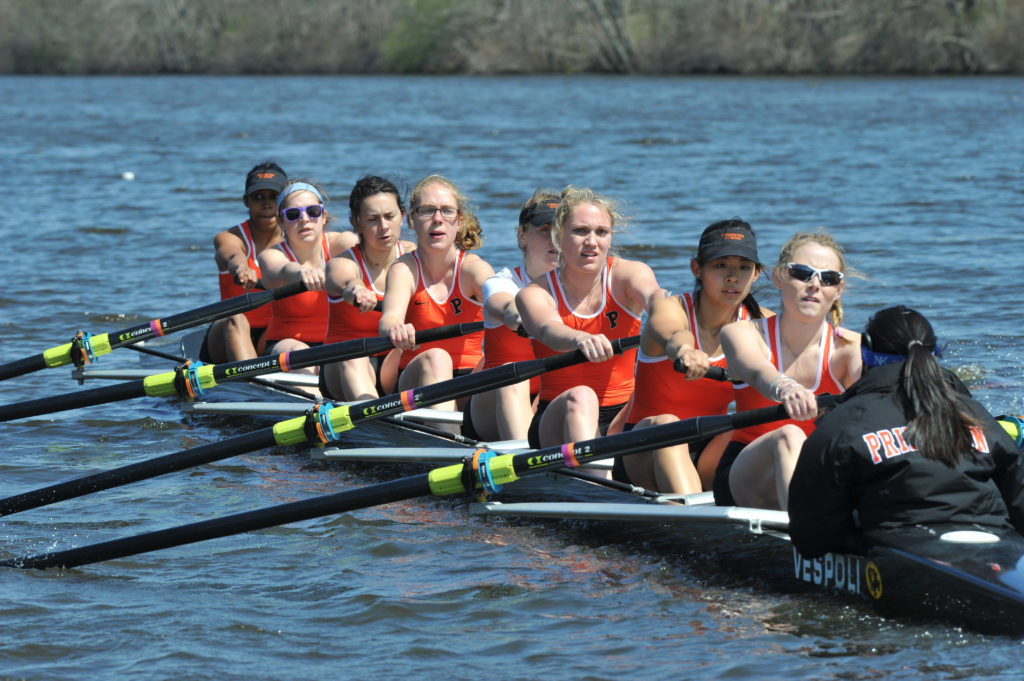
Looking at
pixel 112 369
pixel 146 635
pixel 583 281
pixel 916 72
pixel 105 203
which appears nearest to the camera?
pixel 146 635

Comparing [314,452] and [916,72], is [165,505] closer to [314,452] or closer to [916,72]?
[314,452]

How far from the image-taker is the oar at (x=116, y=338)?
788cm

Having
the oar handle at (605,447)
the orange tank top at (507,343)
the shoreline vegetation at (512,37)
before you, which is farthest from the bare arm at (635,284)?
the shoreline vegetation at (512,37)

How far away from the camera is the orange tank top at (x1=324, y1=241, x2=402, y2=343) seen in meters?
7.54

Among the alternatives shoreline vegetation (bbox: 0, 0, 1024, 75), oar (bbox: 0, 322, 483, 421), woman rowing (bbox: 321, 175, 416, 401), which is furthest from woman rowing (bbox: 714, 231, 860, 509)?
shoreline vegetation (bbox: 0, 0, 1024, 75)

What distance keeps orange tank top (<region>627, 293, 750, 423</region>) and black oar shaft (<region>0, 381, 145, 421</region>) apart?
280 cm

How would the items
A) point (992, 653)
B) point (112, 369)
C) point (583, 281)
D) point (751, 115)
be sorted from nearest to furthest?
point (992, 653), point (583, 281), point (112, 369), point (751, 115)

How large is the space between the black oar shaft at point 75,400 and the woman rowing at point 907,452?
12.6 feet

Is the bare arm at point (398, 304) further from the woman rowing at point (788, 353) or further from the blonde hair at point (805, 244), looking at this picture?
the blonde hair at point (805, 244)

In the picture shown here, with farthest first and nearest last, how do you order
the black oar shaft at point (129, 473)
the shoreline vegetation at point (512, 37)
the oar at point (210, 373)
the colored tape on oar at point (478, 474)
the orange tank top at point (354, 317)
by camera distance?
the shoreline vegetation at point (512, 37) → the orange tank top at point (354, 317) → the oar at point (210, 373) → the black oar shaft at point (129, 473) → the colored tape on oar at point (478, 474)

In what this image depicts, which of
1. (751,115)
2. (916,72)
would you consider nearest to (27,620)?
(751,115)

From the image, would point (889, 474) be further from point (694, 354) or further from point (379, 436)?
point (379, 436)

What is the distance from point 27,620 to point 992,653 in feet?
10.6

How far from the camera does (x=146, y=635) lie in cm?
473
